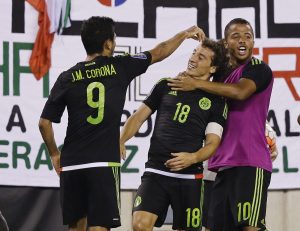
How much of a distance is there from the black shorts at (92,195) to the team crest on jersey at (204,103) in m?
0.75

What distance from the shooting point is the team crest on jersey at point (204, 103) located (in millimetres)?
5656

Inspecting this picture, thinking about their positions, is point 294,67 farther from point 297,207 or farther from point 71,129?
point 71,129

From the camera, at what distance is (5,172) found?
25.4 ft

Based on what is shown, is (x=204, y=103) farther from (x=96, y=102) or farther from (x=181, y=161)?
(x=96, y=102)

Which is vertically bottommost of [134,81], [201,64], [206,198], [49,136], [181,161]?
[206,198]

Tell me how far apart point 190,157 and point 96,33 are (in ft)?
3.42

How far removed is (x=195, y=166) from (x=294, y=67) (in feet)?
8.67

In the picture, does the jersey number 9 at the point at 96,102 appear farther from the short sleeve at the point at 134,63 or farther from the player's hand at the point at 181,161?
the player's hand at the point at 181,161

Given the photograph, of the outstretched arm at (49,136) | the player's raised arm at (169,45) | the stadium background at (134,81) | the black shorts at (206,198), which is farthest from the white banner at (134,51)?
the outstretched arm at (49,136)

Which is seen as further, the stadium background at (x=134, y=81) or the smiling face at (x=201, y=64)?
the stadium background at (x=134, y=81)

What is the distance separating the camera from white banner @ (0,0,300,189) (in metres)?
7.72

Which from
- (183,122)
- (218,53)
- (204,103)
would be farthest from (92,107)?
→ (218,53)

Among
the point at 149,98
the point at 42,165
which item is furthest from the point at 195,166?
the point at 42,165

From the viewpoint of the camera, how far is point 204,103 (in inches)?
223
